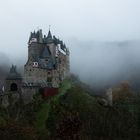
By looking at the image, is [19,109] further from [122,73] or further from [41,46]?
[122,73]

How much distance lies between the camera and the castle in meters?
102

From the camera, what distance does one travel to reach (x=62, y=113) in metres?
95.4

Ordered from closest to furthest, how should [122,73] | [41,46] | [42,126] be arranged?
1. [42,126]
2. [41,46]
3. [122,73]

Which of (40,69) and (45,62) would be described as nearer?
(40,69)

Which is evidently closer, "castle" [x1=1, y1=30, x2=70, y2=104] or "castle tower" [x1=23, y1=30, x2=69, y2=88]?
"castle" [x1=1, y1=30, x2=70, y2=104]

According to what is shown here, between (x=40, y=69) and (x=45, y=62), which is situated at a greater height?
(x=45, y=62)

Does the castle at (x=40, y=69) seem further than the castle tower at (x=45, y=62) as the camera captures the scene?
No

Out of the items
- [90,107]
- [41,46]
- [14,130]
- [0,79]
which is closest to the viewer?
[14,130]

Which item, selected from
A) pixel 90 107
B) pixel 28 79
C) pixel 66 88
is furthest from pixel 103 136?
pixel 28 79

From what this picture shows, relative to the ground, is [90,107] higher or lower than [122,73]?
lower

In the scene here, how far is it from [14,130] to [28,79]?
24313 mm

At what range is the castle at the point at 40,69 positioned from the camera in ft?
333

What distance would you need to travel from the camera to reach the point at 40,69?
107 metres

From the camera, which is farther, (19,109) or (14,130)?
(19,109)
